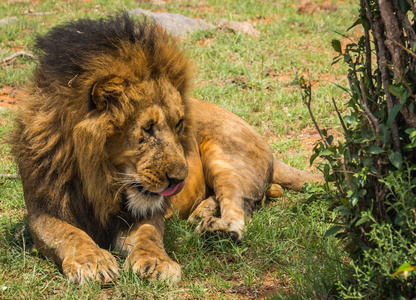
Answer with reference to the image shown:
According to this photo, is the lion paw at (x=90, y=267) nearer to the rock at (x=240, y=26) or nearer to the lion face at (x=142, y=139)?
the lion face at (x=142, y=139)

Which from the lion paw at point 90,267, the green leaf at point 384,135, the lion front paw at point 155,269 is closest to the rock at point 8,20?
the lion paw at point 90,267

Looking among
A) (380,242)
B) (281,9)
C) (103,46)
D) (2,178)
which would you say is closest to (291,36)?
(281,9)

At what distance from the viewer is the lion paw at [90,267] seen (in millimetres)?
2887

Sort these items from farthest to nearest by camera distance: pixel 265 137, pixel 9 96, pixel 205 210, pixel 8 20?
pixel 8 20
pixel 9 96
pixel 265 137
pixel 205 210

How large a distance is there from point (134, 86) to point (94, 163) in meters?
0.50

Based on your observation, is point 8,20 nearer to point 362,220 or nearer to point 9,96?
point 9,96

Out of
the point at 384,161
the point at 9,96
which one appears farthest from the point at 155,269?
the point at 9,96

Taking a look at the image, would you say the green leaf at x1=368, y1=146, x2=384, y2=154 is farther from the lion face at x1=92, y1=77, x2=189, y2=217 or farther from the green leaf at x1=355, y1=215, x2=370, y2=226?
the lion face at x1=92, y1=77, x2=189, y2=217

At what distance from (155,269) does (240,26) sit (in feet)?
21.5

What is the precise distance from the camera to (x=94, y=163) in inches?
123

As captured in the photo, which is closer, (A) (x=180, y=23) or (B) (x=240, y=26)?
(B) (x=240, y=26)

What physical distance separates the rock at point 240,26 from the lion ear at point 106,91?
5.93m

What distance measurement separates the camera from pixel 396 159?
2.09m

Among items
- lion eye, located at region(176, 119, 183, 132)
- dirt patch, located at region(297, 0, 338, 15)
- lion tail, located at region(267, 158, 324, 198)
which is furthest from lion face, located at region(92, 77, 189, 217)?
dirt patch, located at region(297, 0, 338, 15)
